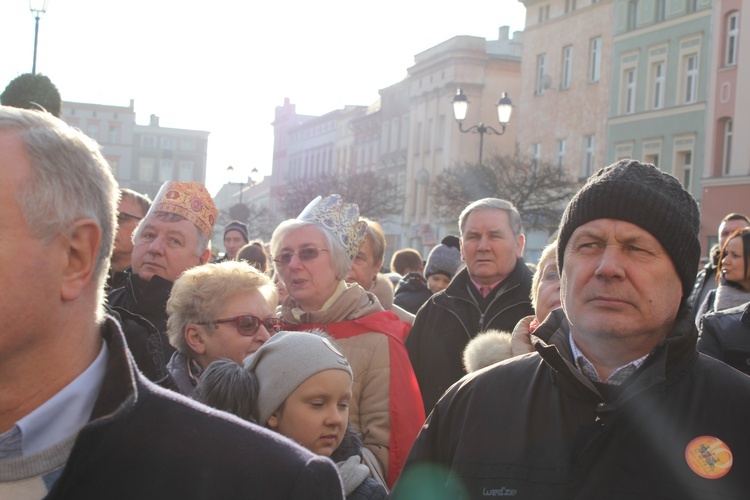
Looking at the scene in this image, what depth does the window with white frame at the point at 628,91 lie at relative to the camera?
40969mm

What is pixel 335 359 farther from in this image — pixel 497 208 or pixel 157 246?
pixel 497 208

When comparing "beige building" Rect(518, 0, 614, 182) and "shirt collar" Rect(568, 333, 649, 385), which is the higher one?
"beige building" Rect(518, 0, 614, 182)

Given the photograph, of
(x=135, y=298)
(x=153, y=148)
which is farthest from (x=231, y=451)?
(x=153, y=148)

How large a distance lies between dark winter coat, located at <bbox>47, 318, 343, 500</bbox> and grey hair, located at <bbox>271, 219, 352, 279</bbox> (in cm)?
343

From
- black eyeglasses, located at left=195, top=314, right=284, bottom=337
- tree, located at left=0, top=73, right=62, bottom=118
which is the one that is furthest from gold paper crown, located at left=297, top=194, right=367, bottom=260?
tree, located at left=0, top=73, right=62, bottom=118

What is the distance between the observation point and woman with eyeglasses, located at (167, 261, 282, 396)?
4.63 metres

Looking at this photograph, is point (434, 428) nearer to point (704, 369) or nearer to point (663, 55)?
point (704, 369)

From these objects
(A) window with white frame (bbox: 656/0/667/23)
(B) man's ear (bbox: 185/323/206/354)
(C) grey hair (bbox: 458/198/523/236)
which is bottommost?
(B) man's ear (bbox: 185/323/206/354)

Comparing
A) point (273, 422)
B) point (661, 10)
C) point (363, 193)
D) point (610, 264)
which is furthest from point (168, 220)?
point (363, 193)

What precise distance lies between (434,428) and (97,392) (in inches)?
58.0

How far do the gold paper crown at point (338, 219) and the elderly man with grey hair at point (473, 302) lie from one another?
2.60ft

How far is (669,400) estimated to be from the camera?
2980 millimetres

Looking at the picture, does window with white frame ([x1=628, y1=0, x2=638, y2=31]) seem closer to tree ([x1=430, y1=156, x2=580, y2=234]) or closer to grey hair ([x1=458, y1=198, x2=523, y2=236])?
tree ([x1=430, y1=156, x2=580, y2=234])

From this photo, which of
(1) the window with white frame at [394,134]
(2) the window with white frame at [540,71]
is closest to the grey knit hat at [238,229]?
(2) the window with white frame at [540,71]
